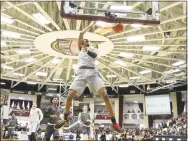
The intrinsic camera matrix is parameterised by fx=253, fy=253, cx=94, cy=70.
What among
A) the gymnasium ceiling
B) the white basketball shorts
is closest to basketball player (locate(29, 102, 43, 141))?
the gymnasium ceiling

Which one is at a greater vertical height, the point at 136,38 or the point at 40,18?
the point at 40,18

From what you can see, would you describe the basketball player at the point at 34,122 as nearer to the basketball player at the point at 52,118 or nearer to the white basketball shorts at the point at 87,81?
the basketball player at the point at 52,118

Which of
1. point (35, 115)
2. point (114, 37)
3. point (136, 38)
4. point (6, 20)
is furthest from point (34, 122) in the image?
point (136, 38)

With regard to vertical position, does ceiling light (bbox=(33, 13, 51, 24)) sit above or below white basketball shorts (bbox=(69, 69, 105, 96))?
above

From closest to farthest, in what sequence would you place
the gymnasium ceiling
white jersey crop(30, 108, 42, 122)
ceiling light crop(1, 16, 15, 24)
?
white jersey crop(30, 108, 42, 122) < the gymnasium ceiling < ceiling light crop(1, 16, 15, 24)

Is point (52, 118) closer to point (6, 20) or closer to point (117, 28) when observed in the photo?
point (117, 28)

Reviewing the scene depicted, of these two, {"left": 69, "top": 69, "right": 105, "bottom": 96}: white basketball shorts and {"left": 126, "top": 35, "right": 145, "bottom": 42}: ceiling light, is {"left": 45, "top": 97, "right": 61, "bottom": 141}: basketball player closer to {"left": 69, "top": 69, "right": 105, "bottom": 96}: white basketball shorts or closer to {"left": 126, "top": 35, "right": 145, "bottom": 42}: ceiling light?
{"left": 69, "top": 69, "right": 105, "bottom": 96}: white basketball shorts

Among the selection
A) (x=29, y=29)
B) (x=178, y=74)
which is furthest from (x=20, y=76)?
(x=178, y=74)

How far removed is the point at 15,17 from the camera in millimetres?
13430

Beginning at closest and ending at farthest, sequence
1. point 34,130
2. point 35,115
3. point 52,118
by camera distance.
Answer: point 52,118 < point 34,130 < point 35,115

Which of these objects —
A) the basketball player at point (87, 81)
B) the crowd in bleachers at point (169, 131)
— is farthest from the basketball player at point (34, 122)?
the crowd in bleachers at point (169, 131)

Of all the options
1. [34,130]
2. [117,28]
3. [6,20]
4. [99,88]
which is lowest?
[34,130]

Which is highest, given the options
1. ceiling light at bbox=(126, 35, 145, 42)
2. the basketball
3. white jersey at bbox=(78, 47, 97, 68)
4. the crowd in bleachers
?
ceiling light at bbox=(126, 35, 145, 42)

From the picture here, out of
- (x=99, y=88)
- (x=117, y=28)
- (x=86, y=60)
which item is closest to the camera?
(x=99, y=88)
